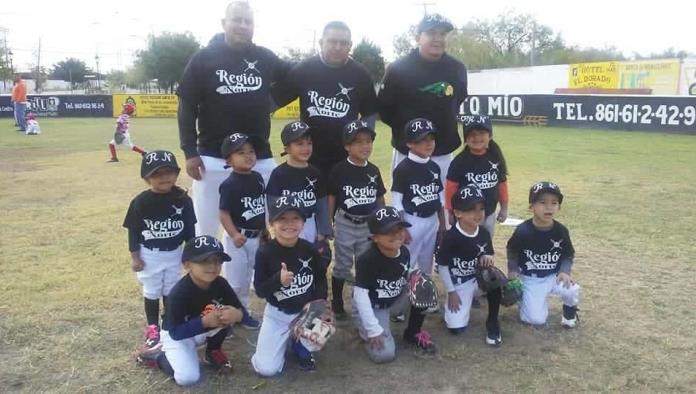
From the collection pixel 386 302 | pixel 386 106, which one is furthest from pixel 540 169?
pixel 386 302

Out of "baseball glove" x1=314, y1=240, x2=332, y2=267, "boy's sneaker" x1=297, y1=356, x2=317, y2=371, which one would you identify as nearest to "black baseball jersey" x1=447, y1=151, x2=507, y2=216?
"baseball glove" x1=314, y1=240, x2=332, y2=267

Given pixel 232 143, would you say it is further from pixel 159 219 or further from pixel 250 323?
pixel 250 323

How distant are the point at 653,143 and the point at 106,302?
1404cm

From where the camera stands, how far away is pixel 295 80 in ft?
14.2

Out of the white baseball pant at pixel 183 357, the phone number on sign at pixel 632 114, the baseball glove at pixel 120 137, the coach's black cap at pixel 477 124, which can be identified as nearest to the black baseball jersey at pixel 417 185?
the coach's black cap at pixel 477 124

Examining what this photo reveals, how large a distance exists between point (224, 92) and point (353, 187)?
1.12 m

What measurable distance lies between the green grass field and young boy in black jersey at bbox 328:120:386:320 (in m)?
0.46

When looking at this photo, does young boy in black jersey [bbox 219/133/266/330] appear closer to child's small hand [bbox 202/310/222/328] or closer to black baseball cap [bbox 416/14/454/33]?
child's small hand [bbox 202/310/222/328]

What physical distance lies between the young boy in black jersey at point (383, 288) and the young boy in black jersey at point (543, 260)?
865 millimetres

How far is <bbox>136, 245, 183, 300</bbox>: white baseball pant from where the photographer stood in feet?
12.2

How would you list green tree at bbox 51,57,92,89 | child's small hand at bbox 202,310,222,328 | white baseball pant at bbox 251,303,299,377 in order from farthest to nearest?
green tree at bbox 51,57,92,89 < white baseball pant at bbox 251,303,299,377 < child's small hand at bbox 202,310,222,328

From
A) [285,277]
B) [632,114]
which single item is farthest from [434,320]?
[632,114]

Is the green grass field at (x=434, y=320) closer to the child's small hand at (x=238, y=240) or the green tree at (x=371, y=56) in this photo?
the child's small hand at (x=238, y=240)

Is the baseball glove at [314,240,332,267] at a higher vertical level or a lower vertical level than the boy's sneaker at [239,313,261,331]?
higher
